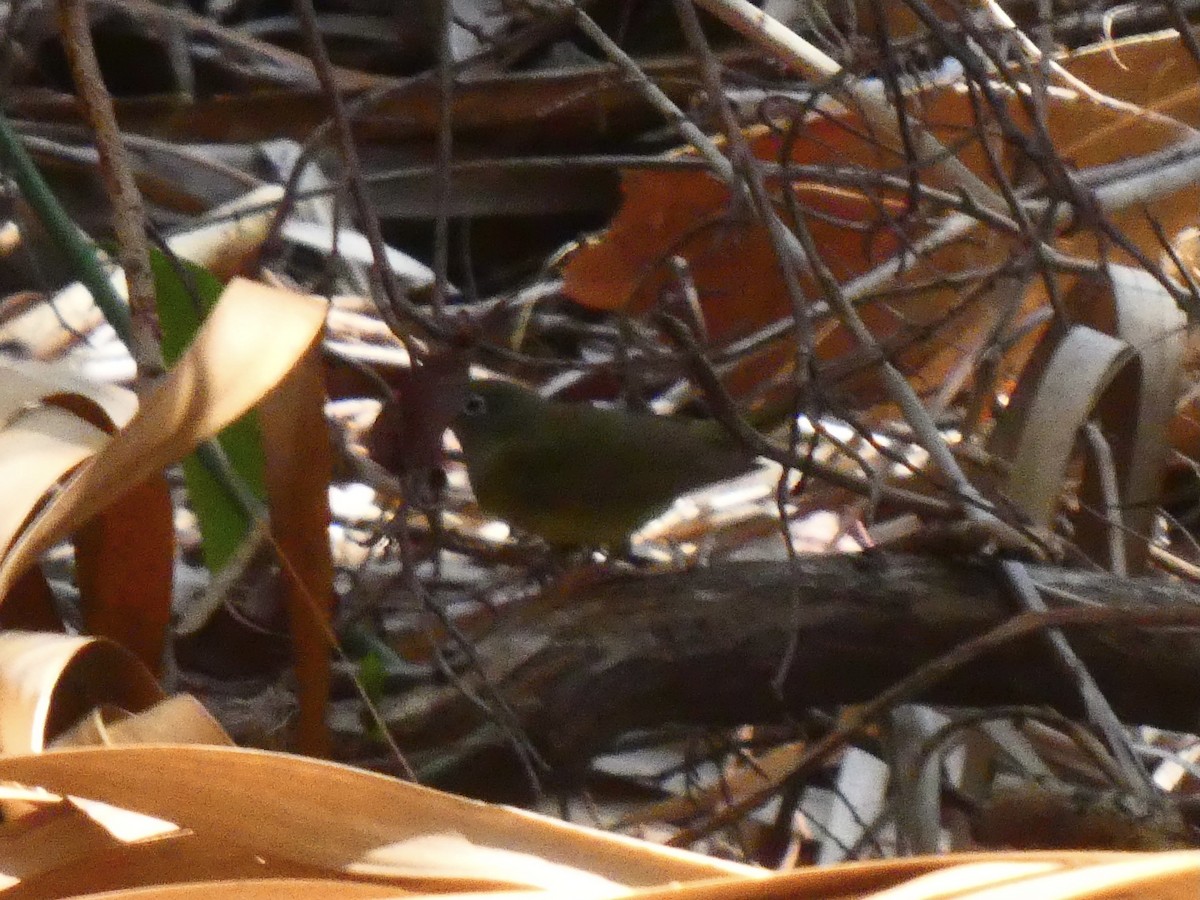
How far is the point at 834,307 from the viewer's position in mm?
1462

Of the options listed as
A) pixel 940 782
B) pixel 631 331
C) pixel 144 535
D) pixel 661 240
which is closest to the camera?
pixel 144 535

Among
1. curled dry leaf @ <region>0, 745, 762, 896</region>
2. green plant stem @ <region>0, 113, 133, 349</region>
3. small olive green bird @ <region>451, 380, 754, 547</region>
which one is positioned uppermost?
green plant stem @ <region>0, 113, 133, 349</region>

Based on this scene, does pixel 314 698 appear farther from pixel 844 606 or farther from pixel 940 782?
pixel 940 782

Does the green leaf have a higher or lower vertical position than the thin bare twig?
lower

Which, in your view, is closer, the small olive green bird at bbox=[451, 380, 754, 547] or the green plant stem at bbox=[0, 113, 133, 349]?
the green plant stem at bbox=[0, 113, 133, 349]

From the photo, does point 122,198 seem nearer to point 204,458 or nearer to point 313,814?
point 204,458

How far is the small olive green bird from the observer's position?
2.42m

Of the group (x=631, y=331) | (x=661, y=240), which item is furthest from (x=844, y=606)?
(x=661, y=240)

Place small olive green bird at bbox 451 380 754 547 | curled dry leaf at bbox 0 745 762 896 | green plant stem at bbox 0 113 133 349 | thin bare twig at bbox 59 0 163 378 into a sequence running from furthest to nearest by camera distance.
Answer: small olive green bird at bbox 451 380 754 547 < green plant stem at bbox 0 113 133 349 < thin bare twig at bbox 59 0 163 378 < curled dry leaf at bbox 0 745 762 896

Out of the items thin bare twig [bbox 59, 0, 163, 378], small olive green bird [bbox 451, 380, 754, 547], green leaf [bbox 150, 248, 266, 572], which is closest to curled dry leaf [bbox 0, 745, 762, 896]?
thin bare twig [bbox 59, 0, 163, 378]

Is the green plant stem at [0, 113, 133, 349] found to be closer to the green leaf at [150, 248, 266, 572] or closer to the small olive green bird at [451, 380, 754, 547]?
the green leaf at [150, 248, 266, 572]

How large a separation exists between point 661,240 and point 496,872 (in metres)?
1.89

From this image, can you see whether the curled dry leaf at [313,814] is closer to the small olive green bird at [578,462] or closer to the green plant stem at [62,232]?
the green plant stem at [62,232]

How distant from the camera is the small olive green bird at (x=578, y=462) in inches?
95.3
